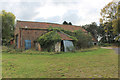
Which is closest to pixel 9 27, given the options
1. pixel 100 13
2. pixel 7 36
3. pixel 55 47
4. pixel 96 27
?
pixel 7 36

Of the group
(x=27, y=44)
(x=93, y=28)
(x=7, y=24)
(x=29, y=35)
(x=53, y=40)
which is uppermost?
(x=93, y=28)

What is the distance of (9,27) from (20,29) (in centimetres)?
1758

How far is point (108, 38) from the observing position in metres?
56.5

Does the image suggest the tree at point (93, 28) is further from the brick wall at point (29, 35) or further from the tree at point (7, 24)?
the brick wall at point (29, 35)

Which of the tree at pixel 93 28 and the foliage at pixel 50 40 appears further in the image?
the tree at pixel 93 28

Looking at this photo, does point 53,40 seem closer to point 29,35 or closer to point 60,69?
point 29,35

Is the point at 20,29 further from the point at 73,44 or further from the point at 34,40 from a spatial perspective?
the point at 73,44

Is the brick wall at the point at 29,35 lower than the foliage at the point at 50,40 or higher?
higher

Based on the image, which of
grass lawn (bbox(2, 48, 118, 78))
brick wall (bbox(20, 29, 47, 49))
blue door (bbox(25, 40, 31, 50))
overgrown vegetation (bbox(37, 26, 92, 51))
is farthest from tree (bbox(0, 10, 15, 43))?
grass lawn (bbox(2, 48, 118, 78))

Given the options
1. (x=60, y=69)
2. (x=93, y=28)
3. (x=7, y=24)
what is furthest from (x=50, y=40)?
(x=93, y=28)

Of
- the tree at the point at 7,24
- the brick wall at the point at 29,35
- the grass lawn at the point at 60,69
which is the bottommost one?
the grass lawn at the point at 60,69

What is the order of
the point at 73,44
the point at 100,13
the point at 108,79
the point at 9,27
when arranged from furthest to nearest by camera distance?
the point at 9,27 < the point at 73,44 < the point at 100,13 < the point at 108,79

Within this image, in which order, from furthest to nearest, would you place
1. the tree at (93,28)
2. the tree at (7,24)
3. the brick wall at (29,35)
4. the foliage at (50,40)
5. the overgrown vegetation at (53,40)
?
the tree at (93,28), the tree at (7,24), the brick wall at (29,35), the overgrown vegetation at (53,40), the foliage at (50,40)

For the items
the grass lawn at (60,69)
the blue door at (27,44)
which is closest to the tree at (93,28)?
the blue door at (27,44)
